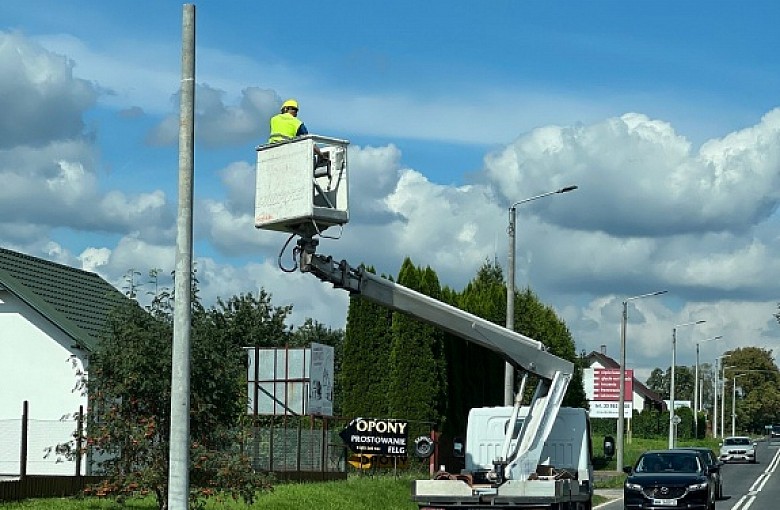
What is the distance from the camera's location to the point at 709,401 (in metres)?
192

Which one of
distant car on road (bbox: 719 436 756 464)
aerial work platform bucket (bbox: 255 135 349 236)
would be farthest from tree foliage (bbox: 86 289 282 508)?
distant car on road (bbox: 719 436 756 464)

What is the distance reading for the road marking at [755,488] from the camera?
37.3m

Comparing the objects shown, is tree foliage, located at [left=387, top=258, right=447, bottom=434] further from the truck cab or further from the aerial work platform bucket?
the aerial work platform bucket

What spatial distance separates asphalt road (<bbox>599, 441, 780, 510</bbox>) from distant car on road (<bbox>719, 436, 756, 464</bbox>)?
0.69m

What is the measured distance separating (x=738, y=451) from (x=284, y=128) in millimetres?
64808

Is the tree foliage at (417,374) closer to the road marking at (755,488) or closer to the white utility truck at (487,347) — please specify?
the road marking at (755,488)

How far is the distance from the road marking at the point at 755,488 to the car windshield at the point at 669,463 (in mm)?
4574

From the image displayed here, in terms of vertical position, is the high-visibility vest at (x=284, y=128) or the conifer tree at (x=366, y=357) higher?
the high-visibility vest at (x=284, y=128)

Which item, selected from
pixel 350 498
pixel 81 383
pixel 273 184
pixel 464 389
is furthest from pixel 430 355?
pixel 273 184

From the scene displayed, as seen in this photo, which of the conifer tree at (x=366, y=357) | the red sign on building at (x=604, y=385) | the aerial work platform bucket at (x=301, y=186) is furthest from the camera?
the red sign on building at (x=604, y=385)

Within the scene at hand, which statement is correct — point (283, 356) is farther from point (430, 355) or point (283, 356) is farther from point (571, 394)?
point (571, 394)

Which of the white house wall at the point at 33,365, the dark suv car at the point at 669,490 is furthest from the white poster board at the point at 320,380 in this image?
the dark suv car at the point at 669,490

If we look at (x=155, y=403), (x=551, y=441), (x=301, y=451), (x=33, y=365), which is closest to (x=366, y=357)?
(x=301, y=451)

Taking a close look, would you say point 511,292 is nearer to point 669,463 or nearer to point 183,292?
point 669,463
